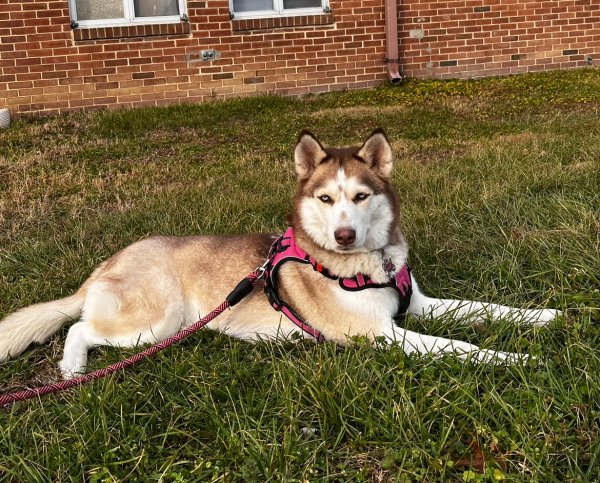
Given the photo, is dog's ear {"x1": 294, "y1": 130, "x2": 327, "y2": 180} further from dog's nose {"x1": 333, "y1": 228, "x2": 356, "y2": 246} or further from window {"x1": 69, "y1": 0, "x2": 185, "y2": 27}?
window {"x1": 69, "y1": 0, "x2": 185, "y2": 27}

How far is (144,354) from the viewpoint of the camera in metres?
2.78

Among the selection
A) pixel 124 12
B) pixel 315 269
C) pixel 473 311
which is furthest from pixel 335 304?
pixel 124 12

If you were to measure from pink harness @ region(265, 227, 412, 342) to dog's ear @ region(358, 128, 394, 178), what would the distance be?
0.50m

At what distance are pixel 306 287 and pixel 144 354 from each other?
868 mm

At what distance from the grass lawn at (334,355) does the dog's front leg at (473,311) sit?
77 millimetres

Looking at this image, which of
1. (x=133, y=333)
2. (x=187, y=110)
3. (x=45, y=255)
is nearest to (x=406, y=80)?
(x=187, y=110)

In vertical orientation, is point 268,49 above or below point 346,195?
above

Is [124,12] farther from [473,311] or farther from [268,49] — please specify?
[473,311]

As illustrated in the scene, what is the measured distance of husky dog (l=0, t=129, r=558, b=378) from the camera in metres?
2.93

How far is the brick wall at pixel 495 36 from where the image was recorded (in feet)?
36.1

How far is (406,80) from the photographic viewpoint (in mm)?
10852

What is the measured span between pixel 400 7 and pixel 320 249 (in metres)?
8.91

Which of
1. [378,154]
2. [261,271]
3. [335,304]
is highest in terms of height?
[378,154]

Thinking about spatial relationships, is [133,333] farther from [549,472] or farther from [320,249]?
[549,472]
